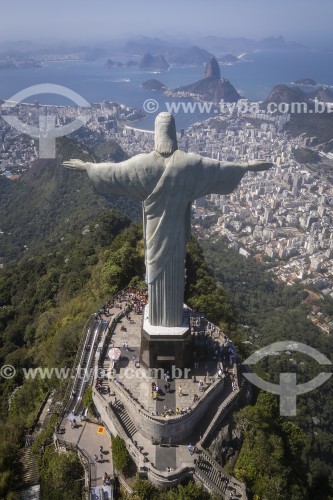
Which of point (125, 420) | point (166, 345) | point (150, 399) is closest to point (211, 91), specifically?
point (166, 345)

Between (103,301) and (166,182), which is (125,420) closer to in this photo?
(166,182)

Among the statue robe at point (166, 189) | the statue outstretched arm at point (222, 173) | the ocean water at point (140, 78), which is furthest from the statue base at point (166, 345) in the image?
the ocean water at point (140, 78)

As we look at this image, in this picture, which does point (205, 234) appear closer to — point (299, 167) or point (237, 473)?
point (299, 167)

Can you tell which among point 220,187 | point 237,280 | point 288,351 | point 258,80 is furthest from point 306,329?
point 258,80

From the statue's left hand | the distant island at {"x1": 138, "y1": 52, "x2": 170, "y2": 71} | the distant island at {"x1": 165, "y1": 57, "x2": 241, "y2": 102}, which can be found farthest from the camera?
the distant island at {"x1": 138, "y1": 52, "x2": 170, "y2": 71}

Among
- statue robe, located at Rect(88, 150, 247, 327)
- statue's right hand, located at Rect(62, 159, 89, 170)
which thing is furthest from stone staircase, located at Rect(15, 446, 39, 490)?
statue's right hand, located at Rect(62, 159, 89, 170)

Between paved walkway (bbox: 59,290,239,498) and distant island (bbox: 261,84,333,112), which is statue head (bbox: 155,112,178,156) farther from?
distant island (bbox: 261,84,333,112)
